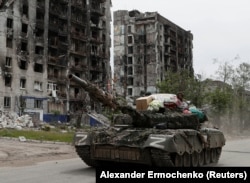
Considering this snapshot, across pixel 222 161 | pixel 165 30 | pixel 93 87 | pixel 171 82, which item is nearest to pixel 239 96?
pixel 171 82

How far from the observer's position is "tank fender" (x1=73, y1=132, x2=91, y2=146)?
11.9 m

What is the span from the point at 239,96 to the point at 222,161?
50001mm

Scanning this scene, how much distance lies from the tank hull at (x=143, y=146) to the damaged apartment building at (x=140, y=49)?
63.4 m

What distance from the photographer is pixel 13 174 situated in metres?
11.3

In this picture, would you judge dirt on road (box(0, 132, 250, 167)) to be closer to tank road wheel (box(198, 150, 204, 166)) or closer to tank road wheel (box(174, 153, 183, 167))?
tank road wheel (box(174, 153, 183, 167))

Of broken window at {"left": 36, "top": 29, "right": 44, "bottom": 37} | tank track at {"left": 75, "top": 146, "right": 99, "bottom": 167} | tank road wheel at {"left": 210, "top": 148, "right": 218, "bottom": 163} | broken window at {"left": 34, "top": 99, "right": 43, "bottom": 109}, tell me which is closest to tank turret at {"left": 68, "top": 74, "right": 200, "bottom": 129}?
tank track at {"left": 75, "top": 146, "right": 99, "bottom": 167}

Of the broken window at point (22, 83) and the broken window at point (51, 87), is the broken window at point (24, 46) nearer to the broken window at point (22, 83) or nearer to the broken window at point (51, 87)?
the broken window at point (22, 83)

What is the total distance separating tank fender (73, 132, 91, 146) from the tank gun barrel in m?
1.26

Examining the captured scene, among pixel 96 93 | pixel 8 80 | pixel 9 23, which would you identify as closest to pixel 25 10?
pixel 9 23

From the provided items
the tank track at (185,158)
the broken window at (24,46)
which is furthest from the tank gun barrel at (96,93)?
the broken window at (24,46)

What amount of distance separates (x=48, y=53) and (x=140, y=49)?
86.0 feet

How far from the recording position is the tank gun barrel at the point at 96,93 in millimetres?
10656

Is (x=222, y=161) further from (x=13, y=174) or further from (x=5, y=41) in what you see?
(x=5, y=41)
